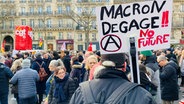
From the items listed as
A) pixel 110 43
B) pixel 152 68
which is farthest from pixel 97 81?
pixel 152 68

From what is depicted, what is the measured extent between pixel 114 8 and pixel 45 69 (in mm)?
8562

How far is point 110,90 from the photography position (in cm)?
320

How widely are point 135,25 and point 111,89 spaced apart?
3.55 feet

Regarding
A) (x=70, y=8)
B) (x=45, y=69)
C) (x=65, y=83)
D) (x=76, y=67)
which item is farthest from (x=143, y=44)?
(x=70, y=8)

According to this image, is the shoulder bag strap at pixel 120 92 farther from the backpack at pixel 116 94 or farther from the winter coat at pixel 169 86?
the winter coat at pixel 169 86

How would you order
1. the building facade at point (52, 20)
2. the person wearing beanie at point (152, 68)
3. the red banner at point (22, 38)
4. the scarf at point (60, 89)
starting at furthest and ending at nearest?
the building facade at point (52, 20) < the red banner at point (22, 38) < the person wearing beanie at point (152, 68) < the scarf at point (60, 89)

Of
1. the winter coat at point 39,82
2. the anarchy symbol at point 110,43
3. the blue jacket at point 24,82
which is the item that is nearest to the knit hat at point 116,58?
the anarchy symbol at point 110,43

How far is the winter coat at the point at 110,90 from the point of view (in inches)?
121

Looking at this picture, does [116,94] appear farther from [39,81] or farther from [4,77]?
[39,81]

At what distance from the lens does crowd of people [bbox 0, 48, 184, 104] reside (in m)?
3.17

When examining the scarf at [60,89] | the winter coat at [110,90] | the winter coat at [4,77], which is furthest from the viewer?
the winter coat at [4,77]

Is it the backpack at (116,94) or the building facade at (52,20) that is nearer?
the backpack at (116,94)

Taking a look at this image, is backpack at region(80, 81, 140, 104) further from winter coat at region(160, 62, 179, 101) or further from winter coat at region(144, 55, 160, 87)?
winter coat at region(160, 62, 179, 101)

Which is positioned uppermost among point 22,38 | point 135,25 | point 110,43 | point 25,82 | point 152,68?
point 22,38
